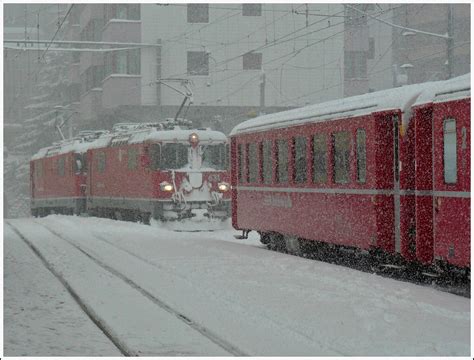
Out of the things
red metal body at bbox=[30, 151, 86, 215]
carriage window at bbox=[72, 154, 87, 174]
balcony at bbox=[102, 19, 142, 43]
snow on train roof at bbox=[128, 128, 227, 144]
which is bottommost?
red metal body at bbox=[30, 151, 86, 215]

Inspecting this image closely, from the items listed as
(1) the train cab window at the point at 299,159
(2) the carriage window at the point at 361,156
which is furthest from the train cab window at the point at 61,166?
(2) the carriage window at the point at 361,156

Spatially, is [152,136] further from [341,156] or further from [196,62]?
[196,62]

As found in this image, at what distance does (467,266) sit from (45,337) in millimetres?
5065

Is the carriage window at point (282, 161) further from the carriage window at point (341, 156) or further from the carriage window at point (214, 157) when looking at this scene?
the carriage window at point (214, 157)

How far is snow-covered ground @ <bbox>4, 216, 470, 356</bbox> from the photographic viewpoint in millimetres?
9469

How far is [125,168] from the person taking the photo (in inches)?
1283

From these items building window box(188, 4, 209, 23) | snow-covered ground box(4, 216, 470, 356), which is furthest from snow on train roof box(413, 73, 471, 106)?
building window box(188, 4, 209, 23)

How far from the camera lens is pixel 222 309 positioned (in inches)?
463

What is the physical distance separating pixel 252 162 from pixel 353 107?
5.30 meters

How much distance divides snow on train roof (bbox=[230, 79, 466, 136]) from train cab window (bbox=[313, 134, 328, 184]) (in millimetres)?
331

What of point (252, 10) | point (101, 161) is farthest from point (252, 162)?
point (252, 10)

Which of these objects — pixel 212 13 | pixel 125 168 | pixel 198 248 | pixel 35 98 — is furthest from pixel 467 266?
pixel 35 98

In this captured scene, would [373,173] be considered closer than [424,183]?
No

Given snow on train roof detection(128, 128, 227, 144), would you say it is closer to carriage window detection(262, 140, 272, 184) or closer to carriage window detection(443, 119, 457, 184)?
carriage window detection(262, 140, 272, 184)
